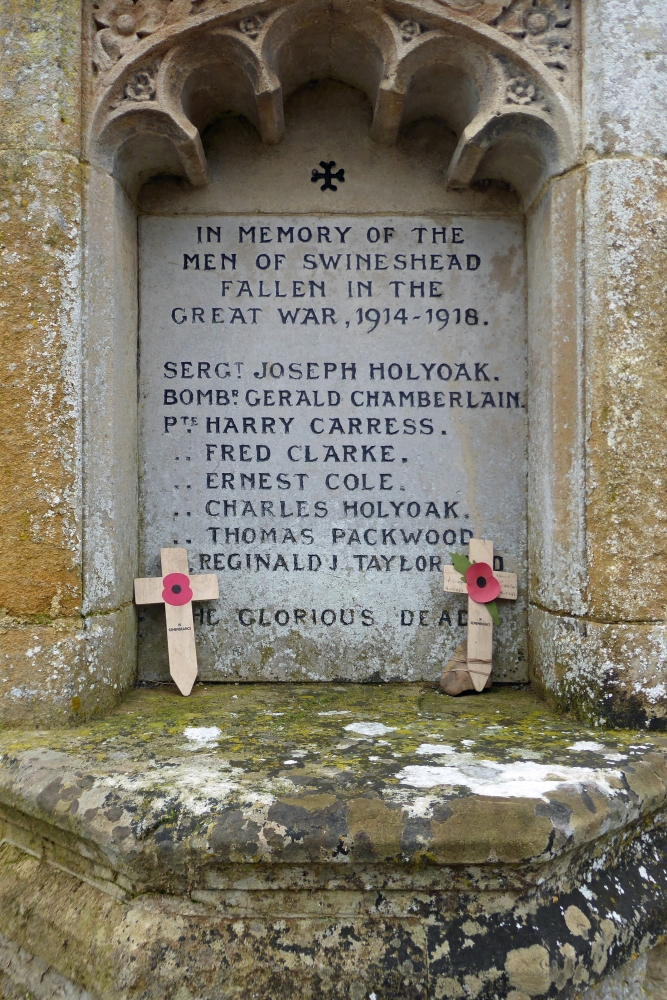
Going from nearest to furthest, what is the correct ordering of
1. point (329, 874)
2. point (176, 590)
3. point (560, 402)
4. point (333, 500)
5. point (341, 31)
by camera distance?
point (329, 874) < point (560, 402) < point (341, 31) < point (176, 590) < point (333, 500)

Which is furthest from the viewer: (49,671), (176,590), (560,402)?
(176,590)

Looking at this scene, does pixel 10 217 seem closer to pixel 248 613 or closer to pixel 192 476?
Result: pixel 192 476

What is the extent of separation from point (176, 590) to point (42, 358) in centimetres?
114

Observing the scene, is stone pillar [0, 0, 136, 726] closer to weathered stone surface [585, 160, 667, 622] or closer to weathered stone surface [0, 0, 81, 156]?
weathered stone surface [0, 0, 81, 156]

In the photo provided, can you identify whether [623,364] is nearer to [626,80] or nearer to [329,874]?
[626,80]

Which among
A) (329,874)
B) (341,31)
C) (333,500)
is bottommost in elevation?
(329,874)

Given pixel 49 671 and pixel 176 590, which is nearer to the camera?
pixel 49 671

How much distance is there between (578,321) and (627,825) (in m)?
1.85

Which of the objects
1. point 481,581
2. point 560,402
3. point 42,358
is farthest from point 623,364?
point 42,358

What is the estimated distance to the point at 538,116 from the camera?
300 centimetres

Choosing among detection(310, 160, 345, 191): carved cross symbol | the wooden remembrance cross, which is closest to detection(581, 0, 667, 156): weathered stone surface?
detection(310, 160, 345, 191): carved cross symbol

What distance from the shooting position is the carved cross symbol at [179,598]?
3.29 m

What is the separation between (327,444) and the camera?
3477 millimetres

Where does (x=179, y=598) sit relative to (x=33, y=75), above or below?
below
